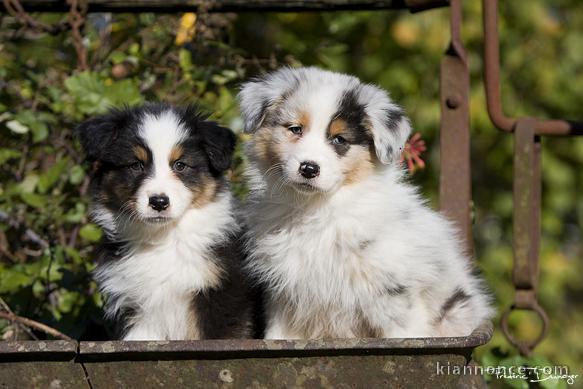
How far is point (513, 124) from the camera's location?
4559mm

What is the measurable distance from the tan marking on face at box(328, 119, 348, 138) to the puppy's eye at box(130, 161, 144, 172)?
2.77ft

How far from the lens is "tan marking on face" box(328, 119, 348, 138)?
3873 millimetres

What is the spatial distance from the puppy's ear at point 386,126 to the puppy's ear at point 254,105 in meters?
0.43

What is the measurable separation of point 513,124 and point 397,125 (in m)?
0.89

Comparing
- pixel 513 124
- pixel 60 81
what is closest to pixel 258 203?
pixel 513 124

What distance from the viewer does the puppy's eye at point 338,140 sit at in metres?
3.89

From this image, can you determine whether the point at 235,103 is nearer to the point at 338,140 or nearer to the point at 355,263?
the point at 338,140

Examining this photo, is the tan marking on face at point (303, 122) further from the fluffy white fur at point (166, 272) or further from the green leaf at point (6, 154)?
the green leaf at point (6, 154)

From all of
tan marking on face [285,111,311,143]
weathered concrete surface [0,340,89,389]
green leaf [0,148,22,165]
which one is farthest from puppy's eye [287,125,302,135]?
green leaf [0,148,22,165]

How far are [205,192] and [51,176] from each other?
53.0 inches

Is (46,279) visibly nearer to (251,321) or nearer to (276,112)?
(251,321)

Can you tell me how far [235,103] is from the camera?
5.33 meters

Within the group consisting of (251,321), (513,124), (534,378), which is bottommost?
(534,378)

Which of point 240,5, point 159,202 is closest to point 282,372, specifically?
point 159,202
